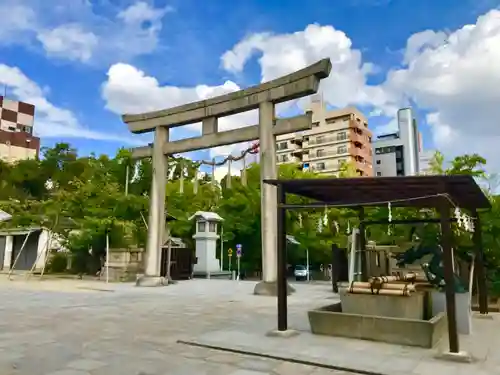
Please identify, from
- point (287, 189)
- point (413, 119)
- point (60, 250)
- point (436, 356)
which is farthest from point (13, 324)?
point (413, 119)

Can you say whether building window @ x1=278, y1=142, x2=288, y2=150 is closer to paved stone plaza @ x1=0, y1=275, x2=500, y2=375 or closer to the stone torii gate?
the stone torii gate

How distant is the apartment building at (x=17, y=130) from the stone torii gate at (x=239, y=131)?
156 ft

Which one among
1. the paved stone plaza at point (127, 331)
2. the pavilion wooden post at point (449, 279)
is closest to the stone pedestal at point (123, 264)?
the paved stone plaza at point (127, 331)

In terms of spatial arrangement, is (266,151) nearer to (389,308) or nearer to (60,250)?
(389,308)

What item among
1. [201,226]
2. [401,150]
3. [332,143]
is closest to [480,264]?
[201,226]

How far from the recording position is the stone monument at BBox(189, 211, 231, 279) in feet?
70.3

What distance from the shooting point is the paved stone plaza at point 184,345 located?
471 centimetres

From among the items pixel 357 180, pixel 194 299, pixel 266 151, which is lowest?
pixel 194 299

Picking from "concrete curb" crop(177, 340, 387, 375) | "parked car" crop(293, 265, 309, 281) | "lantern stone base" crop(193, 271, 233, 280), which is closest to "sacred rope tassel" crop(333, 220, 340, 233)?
"parked car" crop(293, 265, 309, 281)

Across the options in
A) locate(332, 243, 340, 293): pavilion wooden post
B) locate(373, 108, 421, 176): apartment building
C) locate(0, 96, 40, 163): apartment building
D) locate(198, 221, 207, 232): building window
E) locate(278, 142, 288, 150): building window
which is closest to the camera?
locate(332, 243, 340, 293): pavilion wooden post

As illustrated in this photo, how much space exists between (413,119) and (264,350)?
2110 inches

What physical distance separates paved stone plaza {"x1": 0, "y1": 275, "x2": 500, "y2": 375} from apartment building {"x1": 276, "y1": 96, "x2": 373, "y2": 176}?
5211 cm

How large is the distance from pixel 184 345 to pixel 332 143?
5805cm

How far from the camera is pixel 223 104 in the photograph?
1426 centimetres
